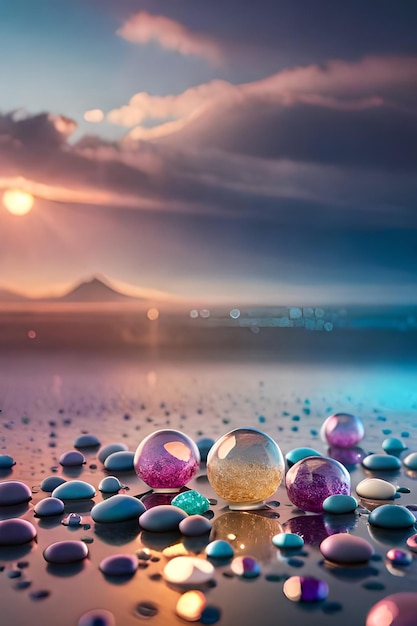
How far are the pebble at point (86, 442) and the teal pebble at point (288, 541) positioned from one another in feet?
7.41

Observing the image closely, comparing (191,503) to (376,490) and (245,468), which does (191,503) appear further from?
(376,490)

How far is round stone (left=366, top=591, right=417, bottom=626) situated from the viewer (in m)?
2.13

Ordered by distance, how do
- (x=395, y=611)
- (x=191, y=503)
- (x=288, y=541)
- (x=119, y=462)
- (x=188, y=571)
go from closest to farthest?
(x=395, y=611)
(x=188, y=571)
(x=288, y=541)
(x=191, y=503)
(x=119, y=462)

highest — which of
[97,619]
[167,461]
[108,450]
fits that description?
[167,461]

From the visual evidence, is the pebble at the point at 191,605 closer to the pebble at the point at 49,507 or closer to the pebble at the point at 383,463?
the pebble at the point at 49,507

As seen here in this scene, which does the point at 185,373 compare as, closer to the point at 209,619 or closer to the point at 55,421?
the point at 55,421

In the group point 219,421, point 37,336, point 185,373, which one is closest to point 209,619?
point 219,421

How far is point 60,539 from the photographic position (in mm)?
3020

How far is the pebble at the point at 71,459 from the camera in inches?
169

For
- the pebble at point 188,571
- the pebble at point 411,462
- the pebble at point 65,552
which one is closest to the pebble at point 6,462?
the pebble at point 65,552

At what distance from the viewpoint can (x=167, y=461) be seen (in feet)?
11.8

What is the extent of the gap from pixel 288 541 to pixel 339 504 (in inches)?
20.5

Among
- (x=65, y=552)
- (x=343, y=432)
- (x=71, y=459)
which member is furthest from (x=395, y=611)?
(x=343, y=432)

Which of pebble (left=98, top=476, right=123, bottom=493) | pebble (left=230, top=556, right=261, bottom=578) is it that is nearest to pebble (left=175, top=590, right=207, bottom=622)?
pebble (left=230, top=556, right=261, bottom=578)
